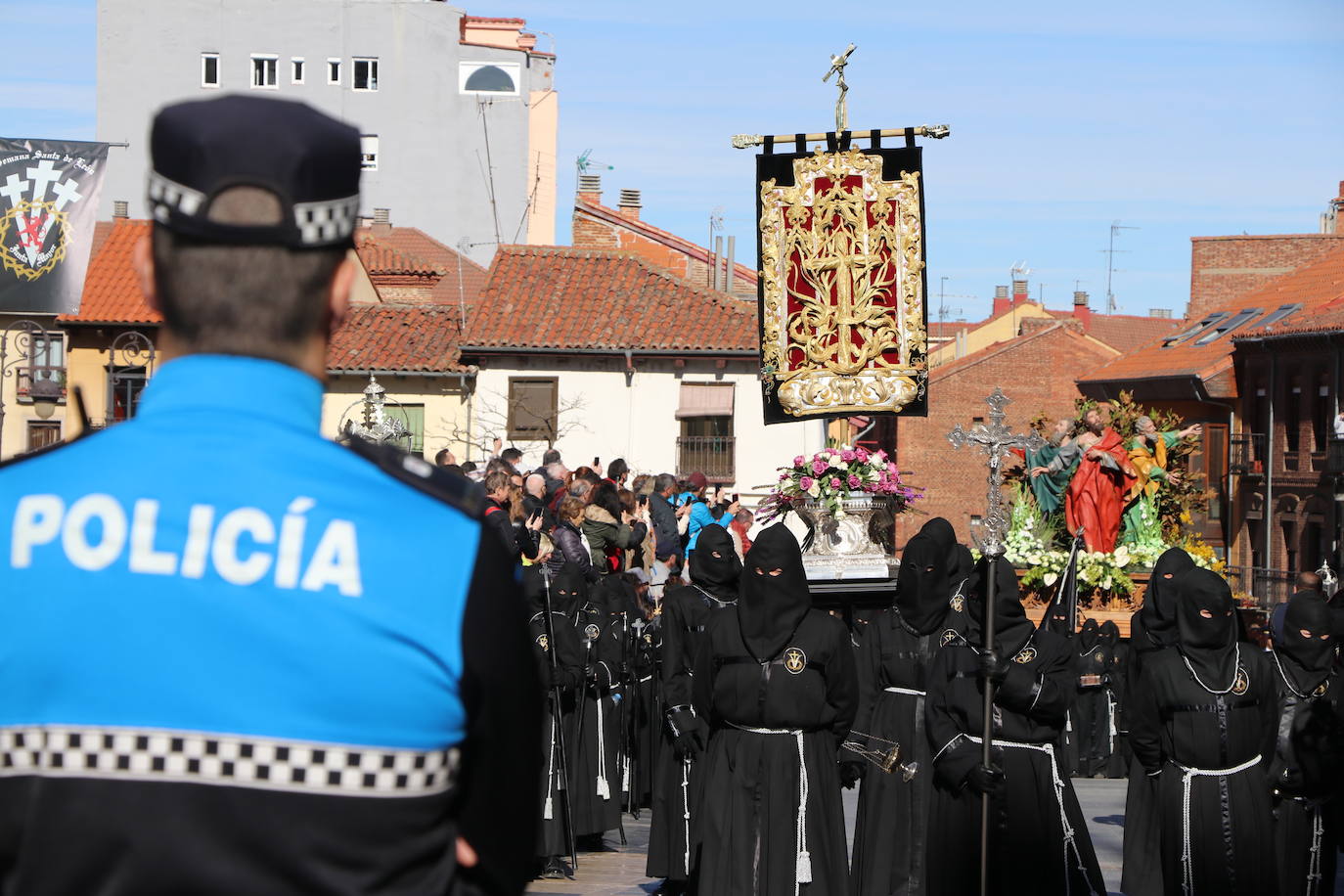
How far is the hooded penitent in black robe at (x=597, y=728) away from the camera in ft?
43.6

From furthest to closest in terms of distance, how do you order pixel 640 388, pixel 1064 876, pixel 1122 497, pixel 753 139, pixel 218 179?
pixel 640 388, pixel 1122 497, pixel 753 139, pixel 1064 876, pixel 218 179

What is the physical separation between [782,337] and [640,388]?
19.3m

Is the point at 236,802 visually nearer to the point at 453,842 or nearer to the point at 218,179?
the point at 453,842

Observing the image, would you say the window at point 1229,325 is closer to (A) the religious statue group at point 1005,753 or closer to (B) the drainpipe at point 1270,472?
(B) the drainpipe at point 1270,472

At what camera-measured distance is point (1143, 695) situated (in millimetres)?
9469

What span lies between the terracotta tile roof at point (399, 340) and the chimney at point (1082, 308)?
148 ft

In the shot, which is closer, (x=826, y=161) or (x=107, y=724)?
(x=107, y=724)

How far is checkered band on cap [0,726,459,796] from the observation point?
6.42 ft

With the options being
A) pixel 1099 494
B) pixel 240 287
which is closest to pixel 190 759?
pixel 240 287

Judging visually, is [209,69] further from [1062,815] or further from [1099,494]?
[1062,815]

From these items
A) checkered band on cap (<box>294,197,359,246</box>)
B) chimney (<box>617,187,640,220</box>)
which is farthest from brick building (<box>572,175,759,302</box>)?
checkered band on cap (<box>294,197,359,246</box>)

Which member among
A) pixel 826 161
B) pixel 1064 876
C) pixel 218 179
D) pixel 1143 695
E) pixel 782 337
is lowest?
pixel 1064 876

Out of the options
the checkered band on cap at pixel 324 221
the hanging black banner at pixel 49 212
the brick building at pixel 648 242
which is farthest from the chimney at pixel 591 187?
the checkered band on cap at pixel 324 221

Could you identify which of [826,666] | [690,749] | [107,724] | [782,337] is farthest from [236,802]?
[782,337]
